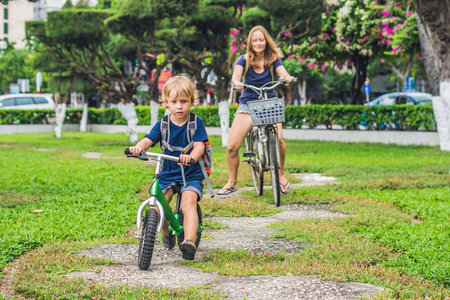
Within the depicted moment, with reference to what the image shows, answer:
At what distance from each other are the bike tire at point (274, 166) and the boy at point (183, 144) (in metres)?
2.43

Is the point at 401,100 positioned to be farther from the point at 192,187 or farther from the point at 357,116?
the point at 192,187

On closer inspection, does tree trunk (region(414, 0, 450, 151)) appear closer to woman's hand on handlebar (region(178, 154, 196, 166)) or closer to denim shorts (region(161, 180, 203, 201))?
denim shorts (region(161, 180, 203, 201))

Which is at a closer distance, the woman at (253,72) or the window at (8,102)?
the woman at (253,72)

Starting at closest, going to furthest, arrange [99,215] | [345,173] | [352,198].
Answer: [99,215] < [352,198] < [345,173]

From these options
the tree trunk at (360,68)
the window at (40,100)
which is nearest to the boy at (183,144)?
the tree trunk at (360,68)

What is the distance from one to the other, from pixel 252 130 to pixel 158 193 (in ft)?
11.2

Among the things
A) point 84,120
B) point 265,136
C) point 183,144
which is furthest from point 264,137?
point 84,120

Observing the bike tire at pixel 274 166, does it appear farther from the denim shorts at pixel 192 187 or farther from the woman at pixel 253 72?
the denim shorts at pixel 192 187

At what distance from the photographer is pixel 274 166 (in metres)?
7.18

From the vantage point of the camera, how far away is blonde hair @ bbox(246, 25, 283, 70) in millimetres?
7395

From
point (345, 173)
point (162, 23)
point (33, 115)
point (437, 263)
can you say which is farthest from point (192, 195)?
point (33, 115)

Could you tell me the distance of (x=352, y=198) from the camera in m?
7.57

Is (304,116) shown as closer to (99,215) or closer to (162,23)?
(162,23)

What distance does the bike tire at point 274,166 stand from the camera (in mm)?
7172
